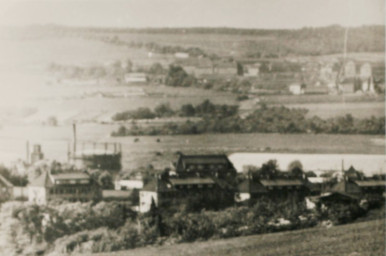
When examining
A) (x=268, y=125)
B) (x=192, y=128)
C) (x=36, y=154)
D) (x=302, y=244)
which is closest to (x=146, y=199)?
(x=192, y=128)

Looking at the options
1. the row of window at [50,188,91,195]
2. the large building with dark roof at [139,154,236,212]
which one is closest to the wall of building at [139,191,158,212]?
the large building with dark roof at [139,154,236,212]

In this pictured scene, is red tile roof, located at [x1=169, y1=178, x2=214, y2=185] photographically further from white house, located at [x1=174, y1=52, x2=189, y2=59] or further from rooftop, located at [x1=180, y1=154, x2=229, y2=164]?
white house, located at [x1=174, y1=52, x2=189, y2=59]

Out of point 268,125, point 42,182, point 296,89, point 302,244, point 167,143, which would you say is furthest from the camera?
point 296,89

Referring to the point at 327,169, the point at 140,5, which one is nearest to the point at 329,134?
the point at 327,169

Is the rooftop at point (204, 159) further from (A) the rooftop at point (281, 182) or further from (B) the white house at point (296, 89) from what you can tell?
(B) the white house at point (296, 89)

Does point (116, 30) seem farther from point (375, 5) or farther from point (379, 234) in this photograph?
point (379, 234)

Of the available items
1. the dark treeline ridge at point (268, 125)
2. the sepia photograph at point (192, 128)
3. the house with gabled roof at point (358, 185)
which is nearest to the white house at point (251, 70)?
the sepia photograph at point (192, 128)

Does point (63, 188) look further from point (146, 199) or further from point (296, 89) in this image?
point (296, 89)

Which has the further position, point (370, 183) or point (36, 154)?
point (370, 183)
